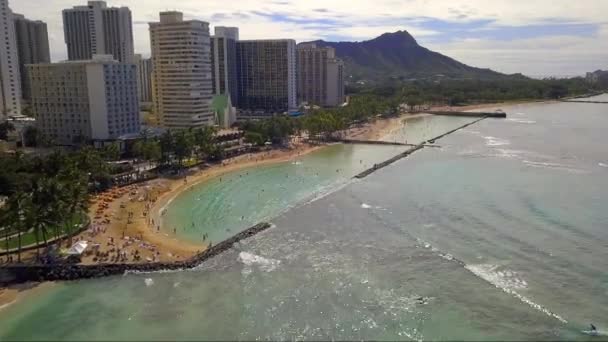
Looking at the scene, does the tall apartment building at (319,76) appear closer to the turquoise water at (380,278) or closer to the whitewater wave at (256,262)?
the turquoise water at (380,278)

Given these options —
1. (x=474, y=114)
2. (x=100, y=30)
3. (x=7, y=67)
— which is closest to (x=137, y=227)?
(x=7, y=67)

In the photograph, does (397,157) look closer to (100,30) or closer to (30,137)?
(30,137)

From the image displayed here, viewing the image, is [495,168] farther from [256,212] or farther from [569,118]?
[569,118]

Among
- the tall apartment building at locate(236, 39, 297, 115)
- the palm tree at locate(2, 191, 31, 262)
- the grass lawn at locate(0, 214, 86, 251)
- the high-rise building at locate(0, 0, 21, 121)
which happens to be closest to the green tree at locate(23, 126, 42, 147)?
the high-rise building at locate(0, 0, 21, 121)

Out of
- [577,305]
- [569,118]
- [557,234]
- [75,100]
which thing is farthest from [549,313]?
[569,118]

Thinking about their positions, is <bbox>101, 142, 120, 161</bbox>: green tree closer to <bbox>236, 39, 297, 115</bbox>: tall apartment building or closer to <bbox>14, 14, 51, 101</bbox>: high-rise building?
<bbox>236, 39, 297, 115</bbox>: tall apartment building

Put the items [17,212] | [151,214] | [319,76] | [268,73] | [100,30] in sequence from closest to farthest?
[17,212]
[151,214]
[100,30]
[268,73]
[319,76]
